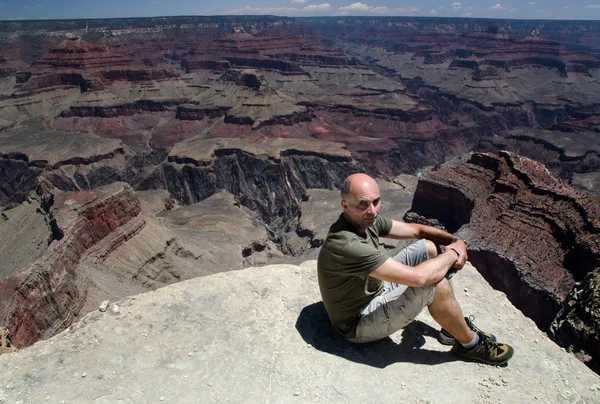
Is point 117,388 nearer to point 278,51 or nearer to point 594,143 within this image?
point 594,143

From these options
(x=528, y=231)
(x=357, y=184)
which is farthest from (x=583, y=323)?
(x=528, y=231)

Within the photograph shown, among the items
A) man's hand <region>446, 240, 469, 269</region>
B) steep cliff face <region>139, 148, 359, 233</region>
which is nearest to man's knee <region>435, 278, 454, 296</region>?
man's hand <region>446, 240, 469, 269</region>

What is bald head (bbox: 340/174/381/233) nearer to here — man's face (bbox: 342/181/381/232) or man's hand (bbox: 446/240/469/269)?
man's face (bbox: 342/181/381/232)

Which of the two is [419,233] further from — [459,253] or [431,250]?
[459,253]

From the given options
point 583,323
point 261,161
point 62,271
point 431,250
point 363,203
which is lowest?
point 261,161

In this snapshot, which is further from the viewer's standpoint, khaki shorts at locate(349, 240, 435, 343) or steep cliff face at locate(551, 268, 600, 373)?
steep cliff face at locate(551, 268, 600, 373)

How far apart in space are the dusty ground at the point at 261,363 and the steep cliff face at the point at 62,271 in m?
7.64

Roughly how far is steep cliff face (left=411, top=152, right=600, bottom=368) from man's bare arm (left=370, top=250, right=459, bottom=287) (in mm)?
16581

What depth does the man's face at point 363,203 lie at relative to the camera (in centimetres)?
728

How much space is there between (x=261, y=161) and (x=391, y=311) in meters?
57.7

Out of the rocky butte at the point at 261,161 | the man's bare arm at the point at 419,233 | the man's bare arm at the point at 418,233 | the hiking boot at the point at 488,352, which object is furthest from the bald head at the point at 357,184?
the rocky butte at the point at 261,161

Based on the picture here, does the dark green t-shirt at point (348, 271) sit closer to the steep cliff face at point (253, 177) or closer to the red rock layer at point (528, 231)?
the red rock layer at point (528, 231)

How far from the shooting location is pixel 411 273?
277 inches

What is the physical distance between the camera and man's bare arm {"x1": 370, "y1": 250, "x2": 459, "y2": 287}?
7008 mm
